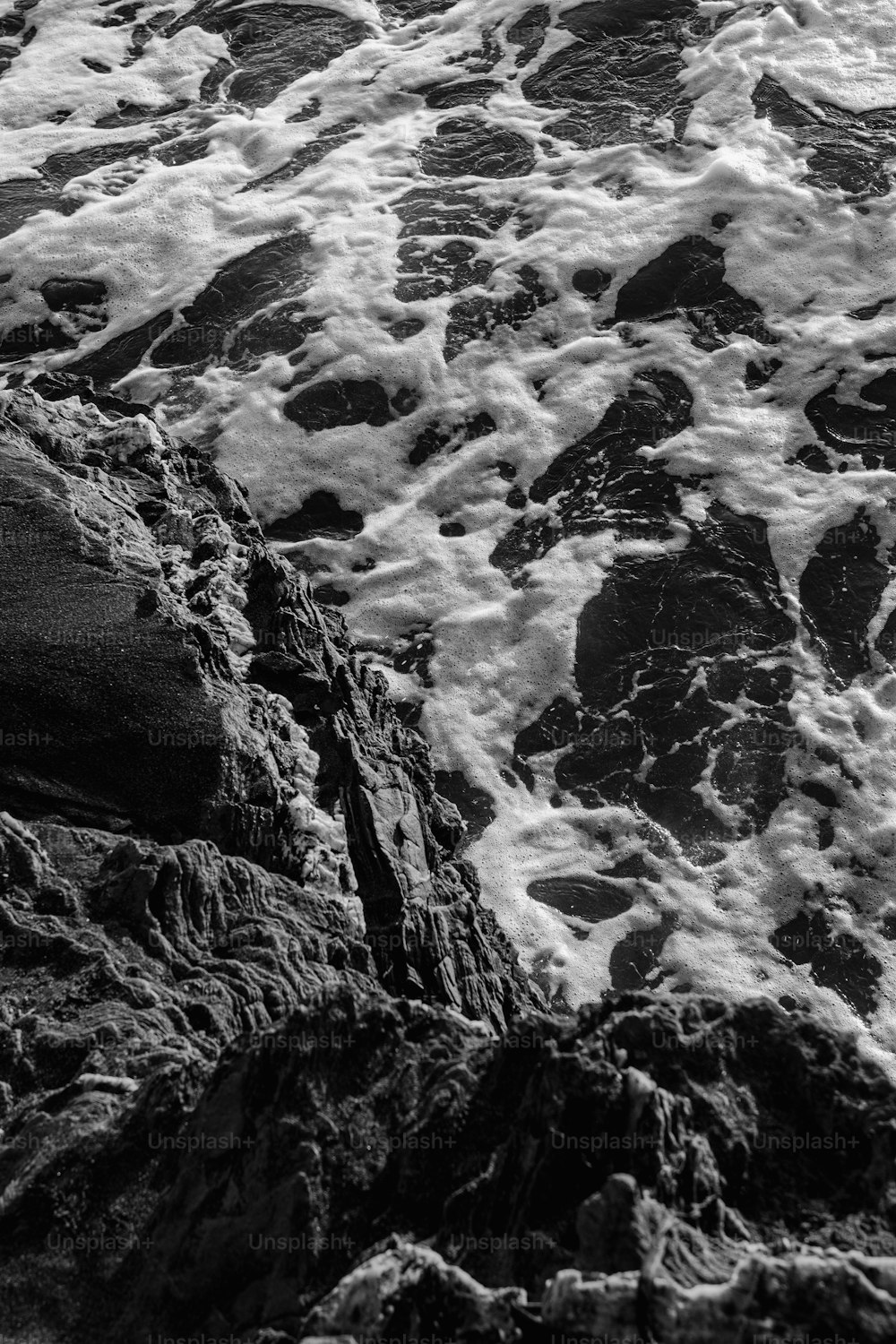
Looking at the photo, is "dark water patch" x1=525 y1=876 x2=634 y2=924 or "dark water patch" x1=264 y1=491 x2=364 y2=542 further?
"dark water patch" x1=264 y1=491 x2=364 y2=542

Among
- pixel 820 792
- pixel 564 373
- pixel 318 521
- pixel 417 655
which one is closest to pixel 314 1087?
pixel 820 792

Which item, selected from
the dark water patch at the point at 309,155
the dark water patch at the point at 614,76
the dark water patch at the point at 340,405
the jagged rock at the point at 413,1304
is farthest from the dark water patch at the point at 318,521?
the jagged rock at the point at 413,1304

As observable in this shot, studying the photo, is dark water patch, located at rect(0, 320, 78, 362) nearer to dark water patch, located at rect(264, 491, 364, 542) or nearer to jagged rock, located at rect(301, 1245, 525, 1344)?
dark water patch, located at rect(264, 491, 364, 542)

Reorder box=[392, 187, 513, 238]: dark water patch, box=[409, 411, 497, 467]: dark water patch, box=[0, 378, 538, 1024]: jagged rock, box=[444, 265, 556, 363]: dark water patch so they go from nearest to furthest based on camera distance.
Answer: box=[0, 378, 538, 1024]: jagged rock → box=[409, 411, 497, 467]: dark water patch → box=[444, 265, 556, 363]: dark water patch → box=[392, 187, 513, 238]: dark water patch

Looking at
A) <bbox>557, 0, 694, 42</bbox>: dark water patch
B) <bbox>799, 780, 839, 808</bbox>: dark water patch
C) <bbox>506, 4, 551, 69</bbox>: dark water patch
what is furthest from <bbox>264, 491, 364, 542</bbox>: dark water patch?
<bbox>557, 0, 694, 42</bbox>: dark water patch

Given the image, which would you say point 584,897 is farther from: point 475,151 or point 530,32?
point 530,32

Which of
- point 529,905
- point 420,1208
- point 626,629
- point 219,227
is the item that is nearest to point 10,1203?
point 420,1208
